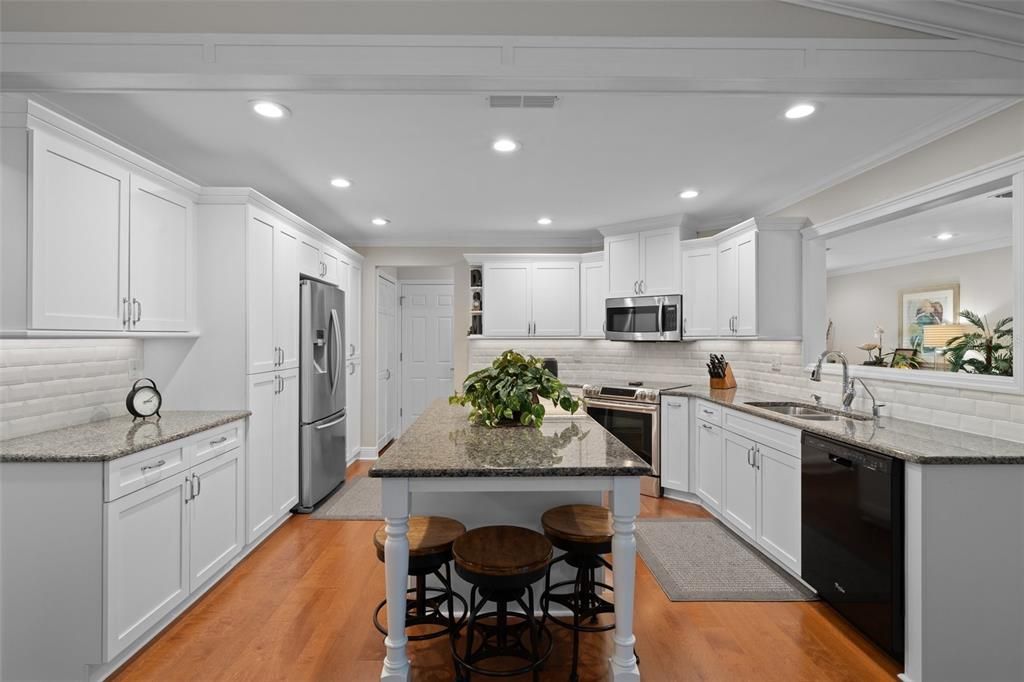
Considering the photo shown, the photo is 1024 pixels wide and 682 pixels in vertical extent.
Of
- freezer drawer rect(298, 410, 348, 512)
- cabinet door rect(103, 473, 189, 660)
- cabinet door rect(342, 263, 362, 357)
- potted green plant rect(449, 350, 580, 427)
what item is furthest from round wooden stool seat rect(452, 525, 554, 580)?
cabinet door rect(342, 263, 362, 357)

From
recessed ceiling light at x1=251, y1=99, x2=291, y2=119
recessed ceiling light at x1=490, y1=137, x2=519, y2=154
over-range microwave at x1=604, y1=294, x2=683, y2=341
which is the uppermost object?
recessed ceiling light at x1=490, y1=137, x2=519, y2=154

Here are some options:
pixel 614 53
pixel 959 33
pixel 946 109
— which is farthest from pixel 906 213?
pixel 614 53

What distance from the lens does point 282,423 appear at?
3594mm

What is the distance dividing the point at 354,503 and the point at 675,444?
9.17 feet

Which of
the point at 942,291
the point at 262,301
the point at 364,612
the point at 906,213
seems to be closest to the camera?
the point at 364,612

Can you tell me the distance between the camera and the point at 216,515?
272cm

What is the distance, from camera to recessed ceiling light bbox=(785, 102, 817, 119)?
7.81ft

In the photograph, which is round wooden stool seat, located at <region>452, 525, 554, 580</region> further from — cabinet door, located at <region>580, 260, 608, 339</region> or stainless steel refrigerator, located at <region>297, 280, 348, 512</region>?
cabinet door, located at <region>580, 260, 608, 339</region>

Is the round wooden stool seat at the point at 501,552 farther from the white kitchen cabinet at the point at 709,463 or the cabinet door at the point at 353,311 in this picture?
the cabinet door at the point at 353,311

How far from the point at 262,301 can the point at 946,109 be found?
13.4 ft

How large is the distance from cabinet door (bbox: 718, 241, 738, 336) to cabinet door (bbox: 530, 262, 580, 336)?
1.52 metres

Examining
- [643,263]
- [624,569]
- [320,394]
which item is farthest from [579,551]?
[643,263]

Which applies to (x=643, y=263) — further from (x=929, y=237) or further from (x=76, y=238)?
(x=76, y=238)

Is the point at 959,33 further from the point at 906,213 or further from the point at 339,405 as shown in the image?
the point at 339,405
